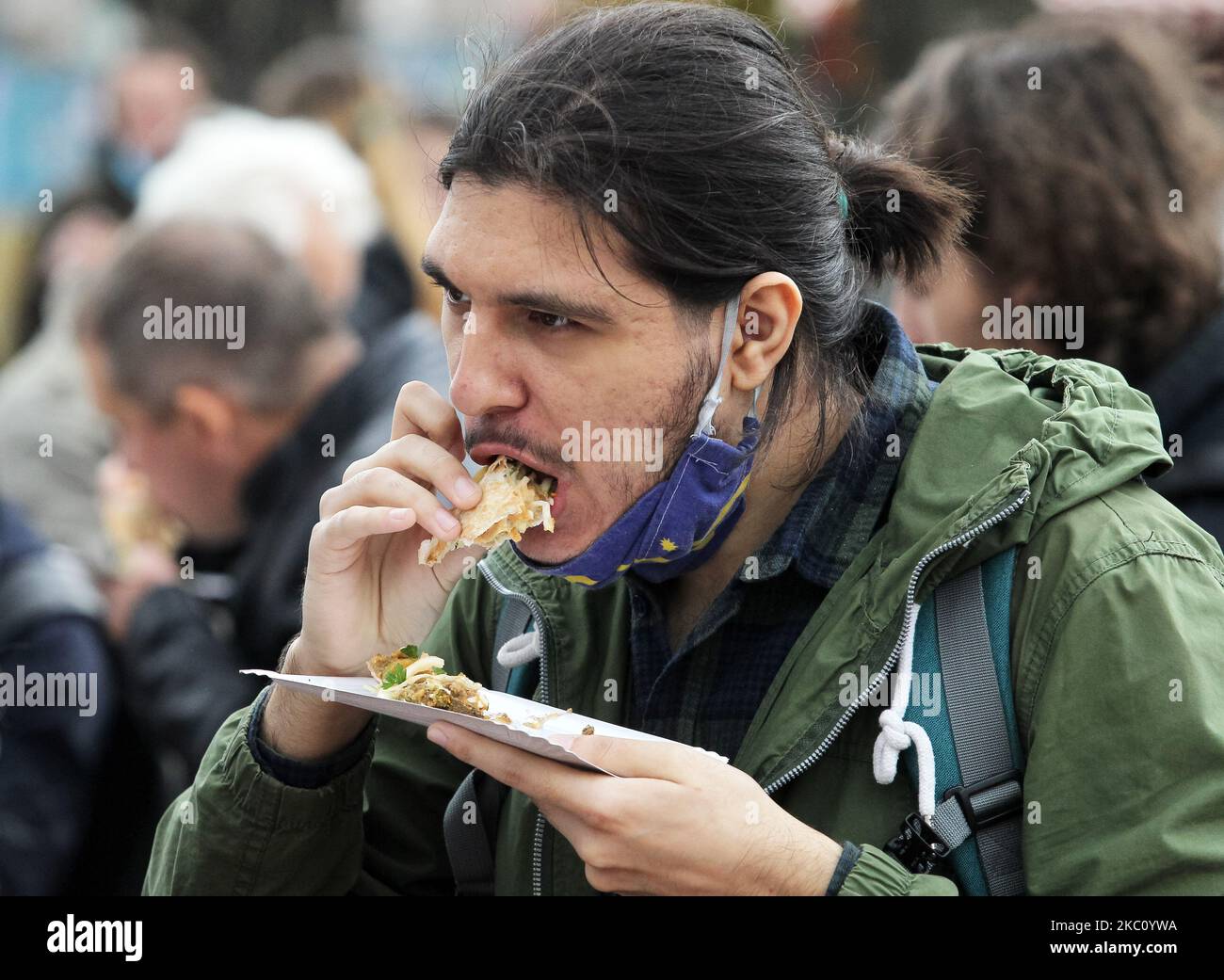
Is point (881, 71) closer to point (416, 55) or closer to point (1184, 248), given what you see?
point (416, 55)

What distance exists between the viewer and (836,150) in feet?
9.30

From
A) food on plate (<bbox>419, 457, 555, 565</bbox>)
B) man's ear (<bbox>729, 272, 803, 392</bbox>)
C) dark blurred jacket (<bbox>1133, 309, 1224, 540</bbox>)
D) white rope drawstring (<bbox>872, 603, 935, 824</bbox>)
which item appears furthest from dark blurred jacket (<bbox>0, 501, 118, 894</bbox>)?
dark blurred jacket (<bbox>1133, 309, 1224, 540</bbox>)

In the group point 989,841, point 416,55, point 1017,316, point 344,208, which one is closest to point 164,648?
point 344,208

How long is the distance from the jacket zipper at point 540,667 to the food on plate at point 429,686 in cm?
17

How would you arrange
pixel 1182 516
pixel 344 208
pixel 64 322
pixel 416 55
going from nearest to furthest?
pixel 1182 516
pixel 344 208
pixel 64 322
pixel 416 55

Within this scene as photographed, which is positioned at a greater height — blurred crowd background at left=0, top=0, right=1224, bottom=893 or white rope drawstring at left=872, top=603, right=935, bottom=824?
blurred crowd background at left=0, top=0, right=1224, bottom=893

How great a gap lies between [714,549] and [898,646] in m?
0.50

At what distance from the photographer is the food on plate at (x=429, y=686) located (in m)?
2.44

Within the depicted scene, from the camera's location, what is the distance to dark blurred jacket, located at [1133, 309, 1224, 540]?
11.9 feet

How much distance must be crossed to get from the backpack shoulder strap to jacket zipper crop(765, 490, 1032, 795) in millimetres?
50

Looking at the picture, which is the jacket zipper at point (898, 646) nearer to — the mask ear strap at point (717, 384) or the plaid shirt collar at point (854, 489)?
the plaid shirt collar at point (854, 489)

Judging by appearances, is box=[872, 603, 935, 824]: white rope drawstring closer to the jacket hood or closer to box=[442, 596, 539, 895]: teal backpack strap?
the jacket hood

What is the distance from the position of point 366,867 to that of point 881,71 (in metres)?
4.87

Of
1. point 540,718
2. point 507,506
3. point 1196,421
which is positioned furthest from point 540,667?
point 1196,421
